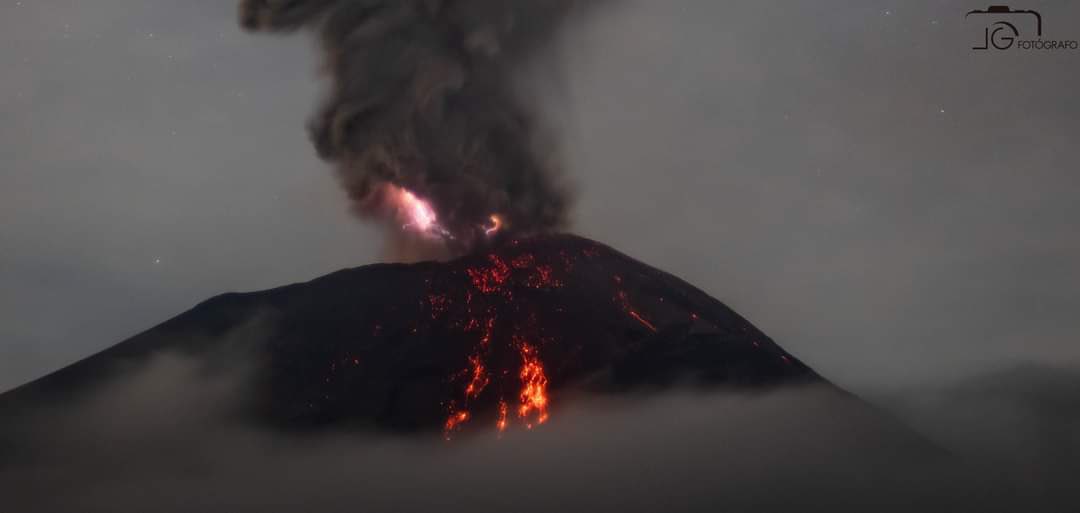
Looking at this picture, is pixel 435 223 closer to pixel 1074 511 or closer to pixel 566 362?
pixel 566 362

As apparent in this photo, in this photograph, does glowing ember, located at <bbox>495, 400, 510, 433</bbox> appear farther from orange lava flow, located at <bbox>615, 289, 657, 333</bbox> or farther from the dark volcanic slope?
orange lava flow, located at <bbox>615, 289, 657, 333</bbox>

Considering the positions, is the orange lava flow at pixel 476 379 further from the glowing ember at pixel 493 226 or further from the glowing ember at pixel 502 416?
the glowing ember at pixel 493 226

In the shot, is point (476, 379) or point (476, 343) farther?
point (476, 343)

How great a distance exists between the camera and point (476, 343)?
144 feet

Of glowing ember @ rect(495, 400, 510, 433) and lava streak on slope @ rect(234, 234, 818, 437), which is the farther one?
lava streak on slope @ rect(234, 234, 818, 437)

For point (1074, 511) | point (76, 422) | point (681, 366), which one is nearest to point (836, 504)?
point (681, 366)

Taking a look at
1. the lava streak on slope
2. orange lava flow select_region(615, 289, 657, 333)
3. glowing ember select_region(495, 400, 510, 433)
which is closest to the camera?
glowing ember select_region(495, 400, 510, 433)

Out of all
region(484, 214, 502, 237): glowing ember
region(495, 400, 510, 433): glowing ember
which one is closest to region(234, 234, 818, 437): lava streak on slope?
region(495, 400, 510, 433): glowing ember

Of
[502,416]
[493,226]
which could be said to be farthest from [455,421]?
[493,226]

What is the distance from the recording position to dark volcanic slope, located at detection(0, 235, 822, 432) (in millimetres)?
43000

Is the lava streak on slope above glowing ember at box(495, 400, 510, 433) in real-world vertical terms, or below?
above

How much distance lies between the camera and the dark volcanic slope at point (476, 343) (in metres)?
43.0

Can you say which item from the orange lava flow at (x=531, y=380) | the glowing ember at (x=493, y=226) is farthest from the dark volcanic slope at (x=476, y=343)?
the glowing ember at (x=493, y=226)

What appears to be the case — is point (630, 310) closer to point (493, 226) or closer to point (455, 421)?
point (493, 226)
